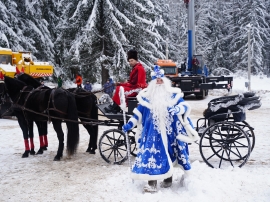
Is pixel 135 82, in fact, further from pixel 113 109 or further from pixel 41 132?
pixel 41 132

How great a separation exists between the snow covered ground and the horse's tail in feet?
1.12

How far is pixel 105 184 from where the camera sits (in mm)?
5660

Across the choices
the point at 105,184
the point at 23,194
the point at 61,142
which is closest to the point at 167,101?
the point at 105,184

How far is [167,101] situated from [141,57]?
1933 cm

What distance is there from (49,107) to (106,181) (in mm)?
2680

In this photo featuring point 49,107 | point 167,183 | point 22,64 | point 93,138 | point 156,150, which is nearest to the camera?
point 156,150

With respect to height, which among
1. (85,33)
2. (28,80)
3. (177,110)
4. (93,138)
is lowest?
(93,138)

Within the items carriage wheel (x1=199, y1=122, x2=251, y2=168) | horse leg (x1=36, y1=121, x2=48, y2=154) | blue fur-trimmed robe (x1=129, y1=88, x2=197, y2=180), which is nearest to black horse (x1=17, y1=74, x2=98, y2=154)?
horse leg (x1=36, y1=121, x2=48, y2=154)

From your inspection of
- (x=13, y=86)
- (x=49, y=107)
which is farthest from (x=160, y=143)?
(x=13, y=86)

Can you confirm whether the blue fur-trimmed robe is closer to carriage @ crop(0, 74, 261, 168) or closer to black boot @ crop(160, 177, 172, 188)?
black boot @ crop(160, 177, 172, 188)

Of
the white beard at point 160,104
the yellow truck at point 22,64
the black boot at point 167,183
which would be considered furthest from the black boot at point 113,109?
the yellow truck at point 22,64

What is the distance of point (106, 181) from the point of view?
5.79 metres

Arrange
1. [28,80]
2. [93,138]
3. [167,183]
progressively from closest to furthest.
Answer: [167,183] → [93,138] → [28,80]

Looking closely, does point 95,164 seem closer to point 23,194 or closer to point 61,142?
point 61,142
